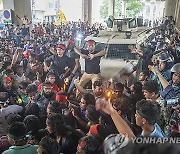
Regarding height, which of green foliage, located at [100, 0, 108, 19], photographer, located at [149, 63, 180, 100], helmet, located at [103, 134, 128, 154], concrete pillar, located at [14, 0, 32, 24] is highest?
green foliage, located at [100, 0, 108, 19]

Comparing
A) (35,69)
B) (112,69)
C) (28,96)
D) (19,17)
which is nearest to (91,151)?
(28,96)

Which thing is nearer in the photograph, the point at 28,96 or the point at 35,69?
the point at 28,96

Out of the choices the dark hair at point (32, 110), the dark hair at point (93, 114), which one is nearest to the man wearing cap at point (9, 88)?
the dark hair at point (32, 110)

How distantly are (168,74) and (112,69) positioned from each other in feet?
8.36

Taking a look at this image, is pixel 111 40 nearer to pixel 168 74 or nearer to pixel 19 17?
pixel 168 74

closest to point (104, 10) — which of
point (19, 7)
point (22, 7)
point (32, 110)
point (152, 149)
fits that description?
point (22, 7)

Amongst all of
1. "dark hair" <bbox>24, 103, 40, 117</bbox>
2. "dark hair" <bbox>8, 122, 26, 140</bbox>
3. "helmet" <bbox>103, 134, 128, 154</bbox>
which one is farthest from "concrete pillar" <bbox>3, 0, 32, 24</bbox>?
"helmet" <bbox>103, 134, 128, 154</bbox>

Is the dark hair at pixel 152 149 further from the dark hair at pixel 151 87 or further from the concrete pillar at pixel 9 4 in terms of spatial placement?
the concrete pillar at pixel 9 4

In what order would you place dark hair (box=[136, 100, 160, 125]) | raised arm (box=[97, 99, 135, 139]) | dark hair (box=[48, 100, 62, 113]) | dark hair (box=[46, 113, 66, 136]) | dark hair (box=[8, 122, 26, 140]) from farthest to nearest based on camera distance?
dark hair (box=[48, 100, 62, 113]) < dark hair (box=[46, 113, 66, 136]) < dark hair (box=[8, 122, 26, 140]) < dark hair (box=[136, 100, 160, 125]) < raised arm (box=[97, 99, 135, 139])

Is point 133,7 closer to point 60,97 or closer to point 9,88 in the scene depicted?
point 9,88

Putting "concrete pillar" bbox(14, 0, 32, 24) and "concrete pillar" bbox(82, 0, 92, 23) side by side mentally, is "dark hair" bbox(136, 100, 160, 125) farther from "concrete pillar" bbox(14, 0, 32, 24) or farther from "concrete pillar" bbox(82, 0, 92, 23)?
"concrete pillar" bbox(82, 0, 92, 23)

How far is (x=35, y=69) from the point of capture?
20.2ft

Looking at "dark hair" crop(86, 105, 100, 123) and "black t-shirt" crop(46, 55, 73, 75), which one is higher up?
"black t-shirt" crop(46, 55, 73, 75)

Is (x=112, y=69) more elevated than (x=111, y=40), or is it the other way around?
(x=111, y=40)
